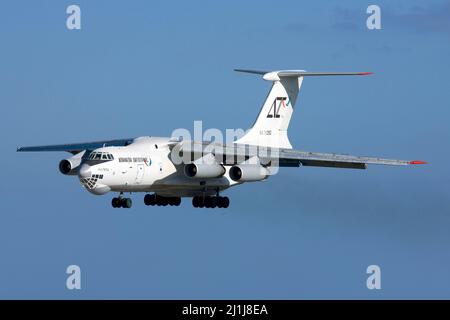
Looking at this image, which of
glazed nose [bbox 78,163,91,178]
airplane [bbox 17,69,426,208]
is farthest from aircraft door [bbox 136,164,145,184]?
glazed nose [bbox 78,163,91,178]

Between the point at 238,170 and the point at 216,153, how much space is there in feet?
2.71

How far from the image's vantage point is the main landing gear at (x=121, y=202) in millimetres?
39469

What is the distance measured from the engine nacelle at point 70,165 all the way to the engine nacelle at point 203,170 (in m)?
2.90

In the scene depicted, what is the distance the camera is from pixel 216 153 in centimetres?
4000

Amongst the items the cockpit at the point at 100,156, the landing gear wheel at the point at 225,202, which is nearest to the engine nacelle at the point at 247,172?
the landing gear wheel at the point at 225,202

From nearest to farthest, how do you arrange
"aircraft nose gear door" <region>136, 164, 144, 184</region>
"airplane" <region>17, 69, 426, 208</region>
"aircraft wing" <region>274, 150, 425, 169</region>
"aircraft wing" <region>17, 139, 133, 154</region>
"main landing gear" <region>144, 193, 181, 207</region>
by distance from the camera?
"airplane" <region>17, 69, 426, 208</region>, "aircraft nose gear door" <region>136, 164, 144, 184</region>, "aircraft wing" <region>274, 150, 425, 169</region>, "aircraft wing" <region>17, 139, 133, 154</region>, "main landing gear" <region>144, 193, 181, 207</region>

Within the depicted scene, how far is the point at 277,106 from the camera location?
4206 centimetres

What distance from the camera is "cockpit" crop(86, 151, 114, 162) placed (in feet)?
124

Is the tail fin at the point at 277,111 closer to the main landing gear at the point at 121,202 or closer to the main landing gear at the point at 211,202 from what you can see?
the main landing gear at the point at 211,202

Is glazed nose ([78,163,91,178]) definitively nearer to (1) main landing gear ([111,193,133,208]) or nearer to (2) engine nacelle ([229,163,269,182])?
(1) main landing gear ([111,193,133,208])

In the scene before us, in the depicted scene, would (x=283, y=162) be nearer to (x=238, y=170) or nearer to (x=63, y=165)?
(x=238, y=170)

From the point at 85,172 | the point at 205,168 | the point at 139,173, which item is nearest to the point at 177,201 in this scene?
the point at 205,168

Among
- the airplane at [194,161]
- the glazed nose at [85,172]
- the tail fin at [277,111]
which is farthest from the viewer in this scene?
the tail fin at [277,111]

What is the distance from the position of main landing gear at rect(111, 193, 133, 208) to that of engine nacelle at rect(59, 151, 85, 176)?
4.29 ft
